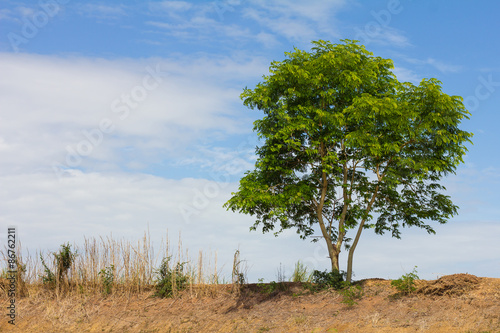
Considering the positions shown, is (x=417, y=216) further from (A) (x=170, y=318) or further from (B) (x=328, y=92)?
(A) (x=170, y=318)

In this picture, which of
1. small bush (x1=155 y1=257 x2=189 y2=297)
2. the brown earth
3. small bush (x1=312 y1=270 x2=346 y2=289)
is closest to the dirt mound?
the brown earth

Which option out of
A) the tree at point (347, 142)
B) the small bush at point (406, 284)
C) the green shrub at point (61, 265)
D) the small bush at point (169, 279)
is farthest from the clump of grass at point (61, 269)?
the small bush at point (406, 284)

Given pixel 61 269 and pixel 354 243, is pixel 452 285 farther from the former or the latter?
pixel 61 269

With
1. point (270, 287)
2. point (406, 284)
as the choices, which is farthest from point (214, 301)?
point (406, 284)

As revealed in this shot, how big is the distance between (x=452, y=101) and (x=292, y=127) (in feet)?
18.2

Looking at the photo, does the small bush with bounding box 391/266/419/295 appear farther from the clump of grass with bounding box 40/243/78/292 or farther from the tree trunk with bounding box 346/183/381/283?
the clump of grass with bounding box 40/243/78/292

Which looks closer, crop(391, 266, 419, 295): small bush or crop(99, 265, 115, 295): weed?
crop(391, 266, 419, 295): small bush

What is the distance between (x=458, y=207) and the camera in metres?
17.0

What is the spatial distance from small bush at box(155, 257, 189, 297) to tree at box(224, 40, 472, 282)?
3.75m

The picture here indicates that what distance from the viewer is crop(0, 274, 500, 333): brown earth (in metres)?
12.8

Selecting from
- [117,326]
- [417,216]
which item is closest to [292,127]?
[417,216]

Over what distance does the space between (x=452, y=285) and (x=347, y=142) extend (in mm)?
5514

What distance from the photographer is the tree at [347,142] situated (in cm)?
1595

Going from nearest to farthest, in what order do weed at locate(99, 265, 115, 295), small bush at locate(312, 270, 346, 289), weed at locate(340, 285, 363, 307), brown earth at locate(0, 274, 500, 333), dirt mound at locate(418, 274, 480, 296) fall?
brown earth at locate(0, 274, 500, 333)
dirt mound at locate(418, 274, 480, 296)
weed at locate(340, 285, 363, 307)
small bush at locate(312, 270, 346, 289)
weed at locate(99, 265, 115, 295)
